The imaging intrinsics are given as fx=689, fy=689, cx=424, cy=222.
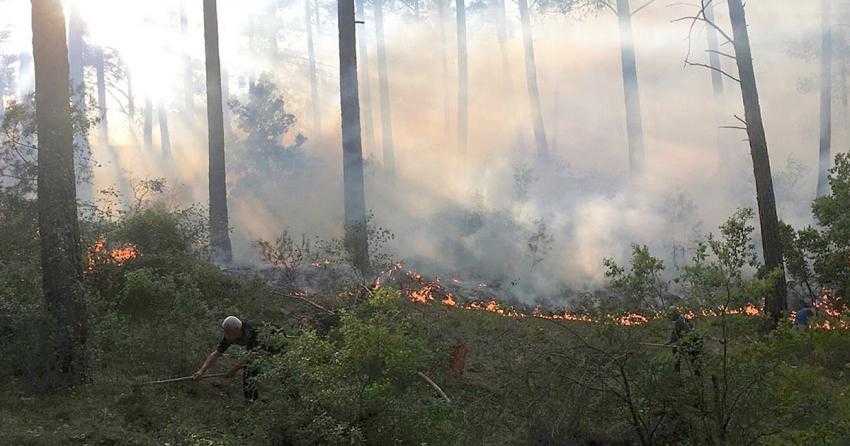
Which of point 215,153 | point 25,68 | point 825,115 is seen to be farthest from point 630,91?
point 25,68

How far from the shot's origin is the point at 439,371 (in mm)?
9922

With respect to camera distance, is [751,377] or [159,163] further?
[159,163]

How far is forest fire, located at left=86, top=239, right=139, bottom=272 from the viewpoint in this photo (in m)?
11.3

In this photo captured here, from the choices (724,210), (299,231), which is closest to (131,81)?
(299,231)

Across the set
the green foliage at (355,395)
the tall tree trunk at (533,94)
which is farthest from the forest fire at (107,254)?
the tall tree trunk at (533,94)

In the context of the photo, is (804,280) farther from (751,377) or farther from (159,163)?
(159,163)

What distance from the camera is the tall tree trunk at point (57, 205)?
769 cm

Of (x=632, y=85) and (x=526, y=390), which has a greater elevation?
(x=632, y=85)

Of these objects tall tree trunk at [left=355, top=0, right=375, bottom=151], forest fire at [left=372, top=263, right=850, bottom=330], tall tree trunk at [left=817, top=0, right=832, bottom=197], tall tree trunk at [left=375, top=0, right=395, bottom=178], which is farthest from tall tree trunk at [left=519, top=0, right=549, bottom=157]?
forest fire at [left=372, top=263, right=850, bottom=330]

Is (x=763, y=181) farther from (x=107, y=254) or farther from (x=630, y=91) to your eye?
(x=630, y=91)

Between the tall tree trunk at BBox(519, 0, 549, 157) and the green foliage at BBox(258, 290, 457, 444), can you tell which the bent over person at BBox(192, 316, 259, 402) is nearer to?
the green foliage at BBox(258, 290, 457, 444)

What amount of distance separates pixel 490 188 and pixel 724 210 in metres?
8.88

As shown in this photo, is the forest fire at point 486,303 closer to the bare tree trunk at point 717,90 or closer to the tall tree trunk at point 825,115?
the tall tree trunk at point 825,115

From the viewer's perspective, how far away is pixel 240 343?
26.9 feet
